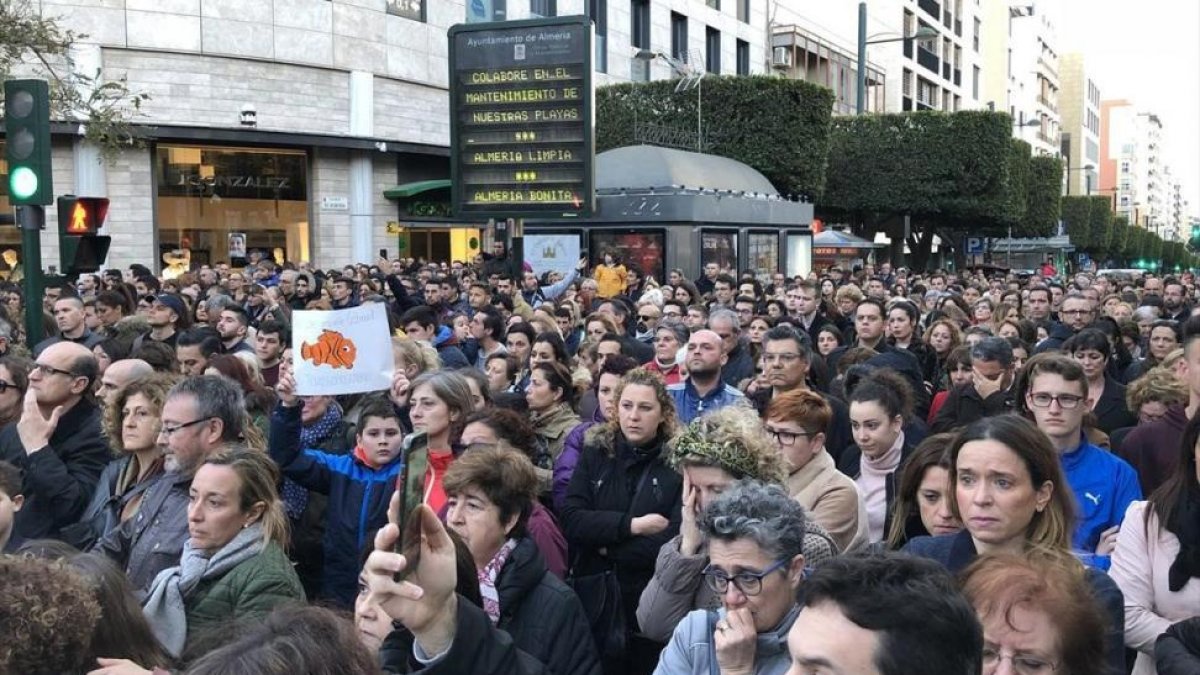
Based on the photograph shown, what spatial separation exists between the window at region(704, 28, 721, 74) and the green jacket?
39296mm

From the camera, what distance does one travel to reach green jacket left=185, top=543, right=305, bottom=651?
352cm

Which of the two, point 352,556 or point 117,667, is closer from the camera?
point 117,667

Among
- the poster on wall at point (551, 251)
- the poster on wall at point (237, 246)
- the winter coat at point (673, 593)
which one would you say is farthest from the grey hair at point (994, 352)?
the poster on wall at point (237, 246)

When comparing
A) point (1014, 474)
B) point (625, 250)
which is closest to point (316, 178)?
point (625, 250)

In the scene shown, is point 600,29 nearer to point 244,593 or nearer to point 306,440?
point 306,440

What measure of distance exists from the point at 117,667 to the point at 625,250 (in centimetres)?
1955

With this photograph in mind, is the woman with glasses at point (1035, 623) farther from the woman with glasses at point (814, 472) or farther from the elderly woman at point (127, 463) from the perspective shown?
the elderly woman at point (127, 463)

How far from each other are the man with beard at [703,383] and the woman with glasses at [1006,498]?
324 cm

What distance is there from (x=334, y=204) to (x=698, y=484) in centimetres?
2664

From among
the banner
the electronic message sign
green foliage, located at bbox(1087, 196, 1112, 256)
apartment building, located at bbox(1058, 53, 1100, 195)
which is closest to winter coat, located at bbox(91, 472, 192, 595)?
the banner

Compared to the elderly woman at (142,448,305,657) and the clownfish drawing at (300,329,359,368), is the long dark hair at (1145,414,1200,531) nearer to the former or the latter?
the elderly woman at (142,448,305,657)

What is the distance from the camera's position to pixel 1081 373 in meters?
5.05

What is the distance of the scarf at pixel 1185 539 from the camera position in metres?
3.39

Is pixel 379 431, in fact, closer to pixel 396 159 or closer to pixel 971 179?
pixel 396 159
